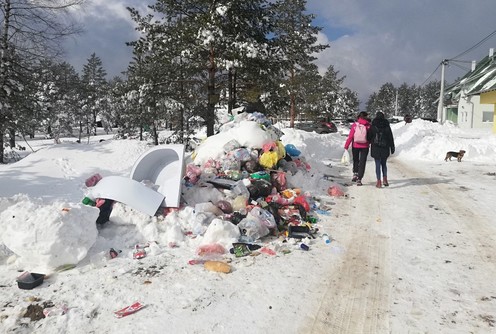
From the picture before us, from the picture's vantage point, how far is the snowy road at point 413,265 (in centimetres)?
288

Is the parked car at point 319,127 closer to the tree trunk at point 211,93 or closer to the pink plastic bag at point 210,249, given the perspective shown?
the tree trunk at point 211,93

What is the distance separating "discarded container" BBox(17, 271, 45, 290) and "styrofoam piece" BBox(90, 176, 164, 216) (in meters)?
1.54

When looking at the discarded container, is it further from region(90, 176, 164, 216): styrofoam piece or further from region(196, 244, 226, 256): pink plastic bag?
region(196, 244, 226, 256): pink plastic bag

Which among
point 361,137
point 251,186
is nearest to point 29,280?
point 251,186

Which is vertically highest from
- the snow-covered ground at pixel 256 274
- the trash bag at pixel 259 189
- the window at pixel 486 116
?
the window at pixel 486 116

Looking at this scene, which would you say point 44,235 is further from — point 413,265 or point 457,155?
point 457,155

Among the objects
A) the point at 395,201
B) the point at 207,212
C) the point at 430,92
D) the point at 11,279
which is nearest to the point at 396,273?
the point at 207,212

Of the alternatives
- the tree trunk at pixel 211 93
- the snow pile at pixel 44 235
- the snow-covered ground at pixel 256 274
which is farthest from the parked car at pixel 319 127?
the snow pile at pixel 44 235

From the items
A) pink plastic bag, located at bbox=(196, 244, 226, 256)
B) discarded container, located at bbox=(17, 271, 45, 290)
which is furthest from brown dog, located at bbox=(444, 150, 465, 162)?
discarded container, located at bbox=(17, 271, 45, 290)

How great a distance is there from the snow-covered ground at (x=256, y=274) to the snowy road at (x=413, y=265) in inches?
0.6

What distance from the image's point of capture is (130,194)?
488cm

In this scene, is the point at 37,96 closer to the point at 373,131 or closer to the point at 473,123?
the point at 373,131

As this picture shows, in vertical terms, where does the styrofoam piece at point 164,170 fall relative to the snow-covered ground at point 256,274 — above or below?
above

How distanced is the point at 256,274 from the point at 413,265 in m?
1.83
